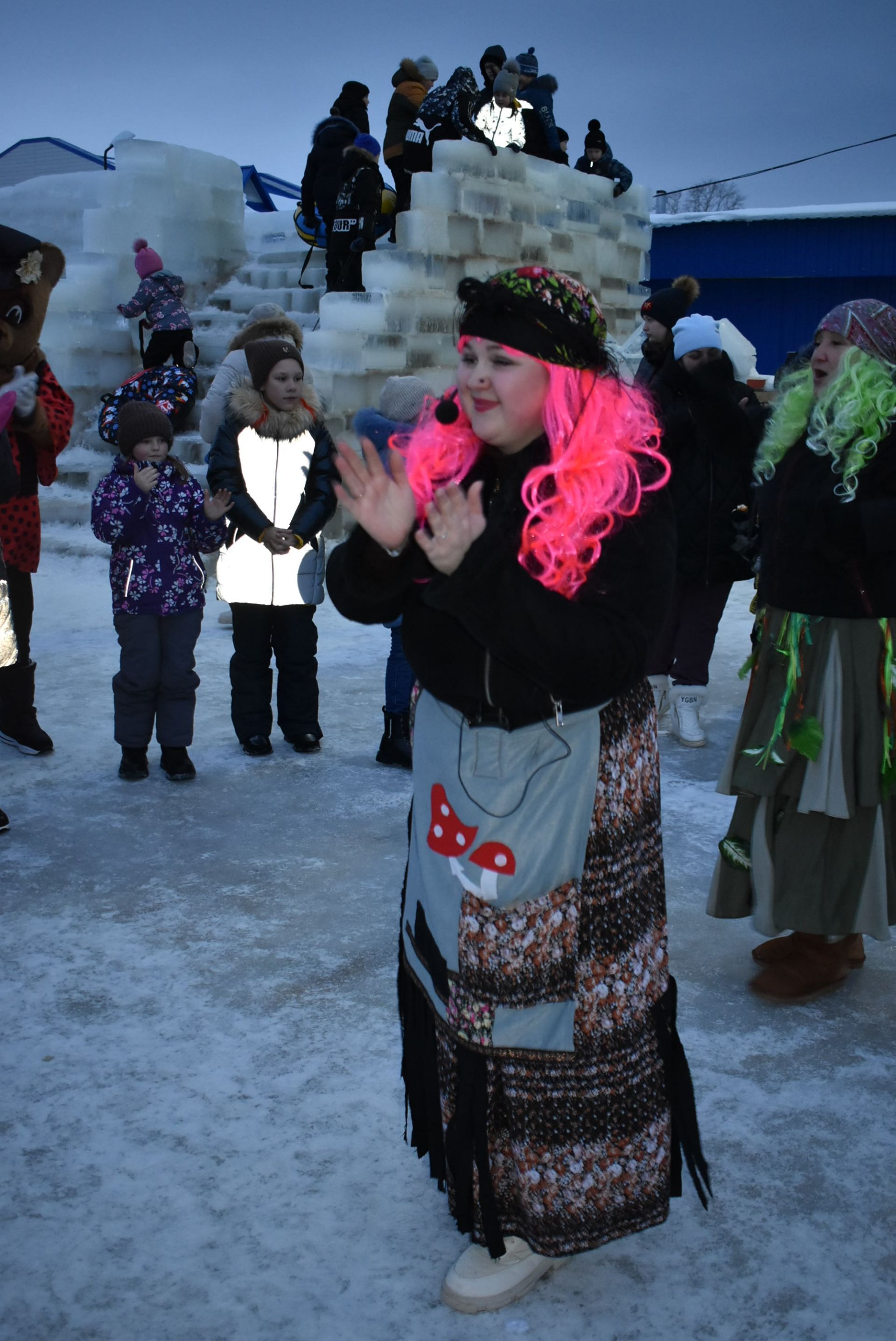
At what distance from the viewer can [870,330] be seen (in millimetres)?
3057

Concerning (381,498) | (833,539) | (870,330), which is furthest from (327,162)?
(381,498)

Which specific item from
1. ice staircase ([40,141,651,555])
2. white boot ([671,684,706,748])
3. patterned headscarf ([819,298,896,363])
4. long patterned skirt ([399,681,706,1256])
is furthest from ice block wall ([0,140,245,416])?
long patterned skirt ([399,681,706,1256])

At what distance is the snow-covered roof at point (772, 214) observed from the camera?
21.3m

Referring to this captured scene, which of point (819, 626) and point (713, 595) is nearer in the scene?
point (819, 626)

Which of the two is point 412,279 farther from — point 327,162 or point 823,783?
point 823,783

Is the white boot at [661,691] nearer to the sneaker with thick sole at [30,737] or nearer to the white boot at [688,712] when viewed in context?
the white boot at [688,712]

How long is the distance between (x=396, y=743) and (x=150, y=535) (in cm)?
132

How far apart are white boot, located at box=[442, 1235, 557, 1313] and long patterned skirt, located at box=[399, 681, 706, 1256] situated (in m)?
0.06

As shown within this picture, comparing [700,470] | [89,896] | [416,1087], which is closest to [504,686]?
[416,1087]

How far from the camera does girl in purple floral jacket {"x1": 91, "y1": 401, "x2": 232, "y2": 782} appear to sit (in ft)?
15.2

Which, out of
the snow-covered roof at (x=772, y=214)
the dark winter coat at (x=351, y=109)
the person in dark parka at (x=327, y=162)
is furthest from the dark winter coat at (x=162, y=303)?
the snow-covered roof at (x=772, y=214)

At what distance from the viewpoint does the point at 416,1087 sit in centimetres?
223

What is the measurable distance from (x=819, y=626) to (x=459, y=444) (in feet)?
4.88

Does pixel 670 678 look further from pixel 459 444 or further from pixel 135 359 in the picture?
pixel 135 359
